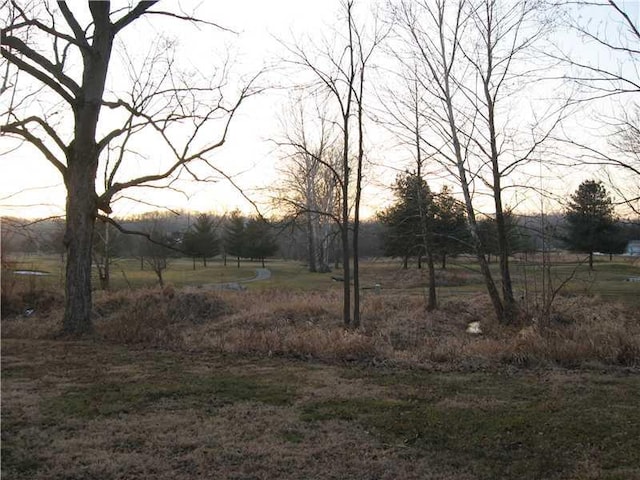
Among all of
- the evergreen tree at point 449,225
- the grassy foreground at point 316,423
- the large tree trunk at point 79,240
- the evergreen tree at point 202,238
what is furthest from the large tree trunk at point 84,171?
the evergreen tree at point 202,238

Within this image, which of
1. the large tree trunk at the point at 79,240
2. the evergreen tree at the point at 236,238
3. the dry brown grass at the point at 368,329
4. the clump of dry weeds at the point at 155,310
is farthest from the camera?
the evergreen tree at the point at 236,238

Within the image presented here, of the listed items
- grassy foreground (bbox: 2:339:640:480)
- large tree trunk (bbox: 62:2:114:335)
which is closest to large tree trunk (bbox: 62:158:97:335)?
large tree trunk (bbox: 62:2:114:335)

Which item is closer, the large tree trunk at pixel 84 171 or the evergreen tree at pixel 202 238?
the large tree trunk at pixel 84 171

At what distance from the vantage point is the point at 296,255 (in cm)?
7012

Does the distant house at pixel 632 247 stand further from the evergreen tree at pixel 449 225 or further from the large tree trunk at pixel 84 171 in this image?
the large tree trunk at pixel 84 171

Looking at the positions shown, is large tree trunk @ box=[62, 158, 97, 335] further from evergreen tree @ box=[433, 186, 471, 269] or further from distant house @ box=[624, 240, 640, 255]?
distant house @ box=[624, 240, 640, 255]

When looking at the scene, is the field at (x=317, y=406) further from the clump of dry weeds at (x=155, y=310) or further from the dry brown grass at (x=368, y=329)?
the clump of dry weeds at (x=155, y=310)

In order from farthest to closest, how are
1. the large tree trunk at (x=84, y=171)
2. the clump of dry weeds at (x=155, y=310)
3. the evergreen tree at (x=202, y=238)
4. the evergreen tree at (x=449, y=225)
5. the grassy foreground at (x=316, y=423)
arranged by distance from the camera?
1. the evergreen tree at (x=202, y=238)
2. the evergreen tree at (x=449, y=225)
3. the clump of dry weeds at (x=155, y=310)
4. the large tree trunk at (x=84, y=171)
5. the grassy foreground at (x=316, y=423)

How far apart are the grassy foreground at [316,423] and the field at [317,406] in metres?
0.02

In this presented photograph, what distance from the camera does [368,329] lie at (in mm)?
11883

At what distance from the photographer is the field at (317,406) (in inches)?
150

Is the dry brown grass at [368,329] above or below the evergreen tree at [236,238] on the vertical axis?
→ below

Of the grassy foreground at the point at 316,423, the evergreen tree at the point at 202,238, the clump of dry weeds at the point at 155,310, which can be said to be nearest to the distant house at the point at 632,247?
the evergreen tree at the point at 202,238

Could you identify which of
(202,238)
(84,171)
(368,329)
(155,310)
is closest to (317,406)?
(368,329)
